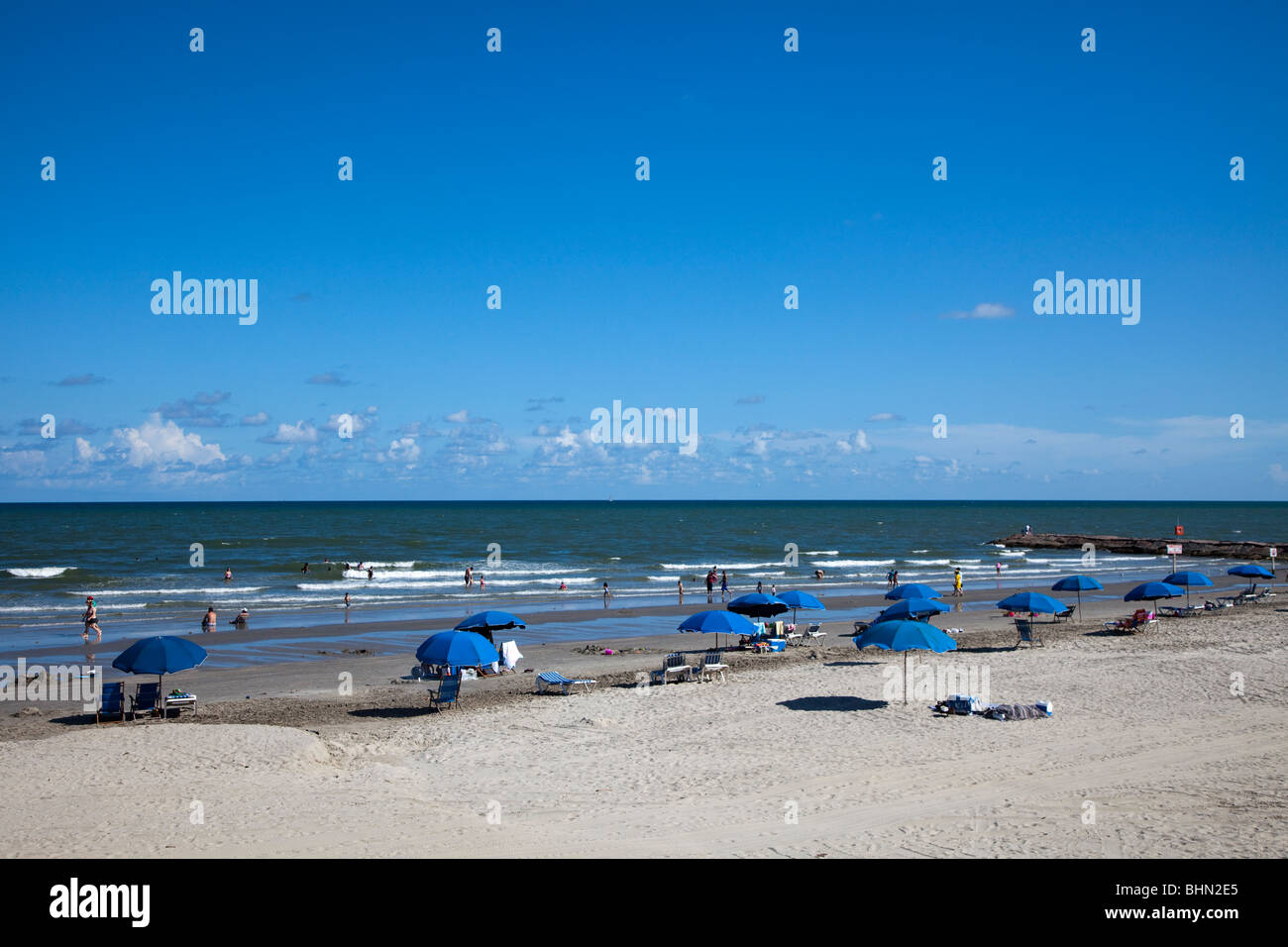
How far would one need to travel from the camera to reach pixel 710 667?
909 inches

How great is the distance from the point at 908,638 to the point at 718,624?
584 cm

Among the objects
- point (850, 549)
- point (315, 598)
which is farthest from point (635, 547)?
point (315, 598)

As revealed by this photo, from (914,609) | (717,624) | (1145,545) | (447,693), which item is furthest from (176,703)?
(1145,545)

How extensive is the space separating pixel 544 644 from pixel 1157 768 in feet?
63.6

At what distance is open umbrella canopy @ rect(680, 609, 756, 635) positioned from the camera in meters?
22.8

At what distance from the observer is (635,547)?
3302 inches

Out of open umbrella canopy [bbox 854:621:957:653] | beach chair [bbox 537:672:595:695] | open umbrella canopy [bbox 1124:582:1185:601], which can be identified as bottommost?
beach chair [bbox 537:672:595:695]

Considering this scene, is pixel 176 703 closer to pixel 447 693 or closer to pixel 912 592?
pixel 447 693

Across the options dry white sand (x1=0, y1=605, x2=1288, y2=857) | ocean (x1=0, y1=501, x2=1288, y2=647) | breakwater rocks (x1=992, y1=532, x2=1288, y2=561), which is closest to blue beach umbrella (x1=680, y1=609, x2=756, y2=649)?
dry white sand (x1=0, y1=605, x2=1288, y2=857)

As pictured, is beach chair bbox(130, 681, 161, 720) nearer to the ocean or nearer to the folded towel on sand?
the folded towel on sand

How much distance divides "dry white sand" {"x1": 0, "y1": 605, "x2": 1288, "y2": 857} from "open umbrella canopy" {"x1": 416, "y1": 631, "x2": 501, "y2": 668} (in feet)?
3.78

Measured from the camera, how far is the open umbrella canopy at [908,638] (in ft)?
58.5

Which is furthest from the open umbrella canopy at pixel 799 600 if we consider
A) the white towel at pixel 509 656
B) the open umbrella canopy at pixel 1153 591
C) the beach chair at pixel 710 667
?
the open umbrella canopy at pixel 1153 591
